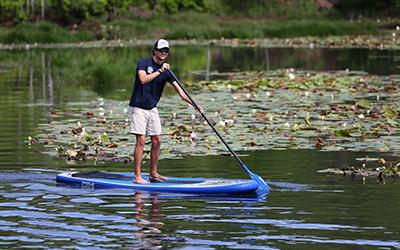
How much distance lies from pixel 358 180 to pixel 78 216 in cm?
410

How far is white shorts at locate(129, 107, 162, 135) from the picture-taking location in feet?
47.0

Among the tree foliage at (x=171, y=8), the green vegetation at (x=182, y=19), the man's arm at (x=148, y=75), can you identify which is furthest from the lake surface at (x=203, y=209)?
the tree foliage at (x=171, y=8)

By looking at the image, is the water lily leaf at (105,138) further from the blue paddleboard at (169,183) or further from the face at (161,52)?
the face at (161,52)

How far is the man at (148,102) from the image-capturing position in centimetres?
1412

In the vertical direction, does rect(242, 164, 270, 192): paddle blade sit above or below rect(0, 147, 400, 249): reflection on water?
above

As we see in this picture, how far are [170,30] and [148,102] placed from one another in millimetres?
45832

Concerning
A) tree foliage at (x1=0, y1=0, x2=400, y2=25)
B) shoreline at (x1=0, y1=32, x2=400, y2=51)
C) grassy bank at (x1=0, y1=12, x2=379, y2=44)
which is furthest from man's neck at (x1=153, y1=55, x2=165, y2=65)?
tree foliage at (x1=0, y1=0, x2=400, y2=25)

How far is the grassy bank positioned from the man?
38.7m

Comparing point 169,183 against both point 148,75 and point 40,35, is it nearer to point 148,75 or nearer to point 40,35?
point 148,75

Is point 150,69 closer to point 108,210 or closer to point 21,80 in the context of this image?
point 108,210

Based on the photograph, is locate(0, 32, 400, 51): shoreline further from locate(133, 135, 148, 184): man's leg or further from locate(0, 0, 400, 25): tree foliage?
locate(133, 135, 148, 184): man's leg

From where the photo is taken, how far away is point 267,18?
2753 inches

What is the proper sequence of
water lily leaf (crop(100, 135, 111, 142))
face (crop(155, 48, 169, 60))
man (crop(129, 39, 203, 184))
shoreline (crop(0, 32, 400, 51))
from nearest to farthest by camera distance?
face (crop(155, 48, 169, 60)), man (crop(129, 39, 203, 184)), water lily leaf (crop(100, 135, 111, 142)), shoreline (crop(0, 32, 400, 51))

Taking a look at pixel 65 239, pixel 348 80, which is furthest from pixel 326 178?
pixel 348 80
